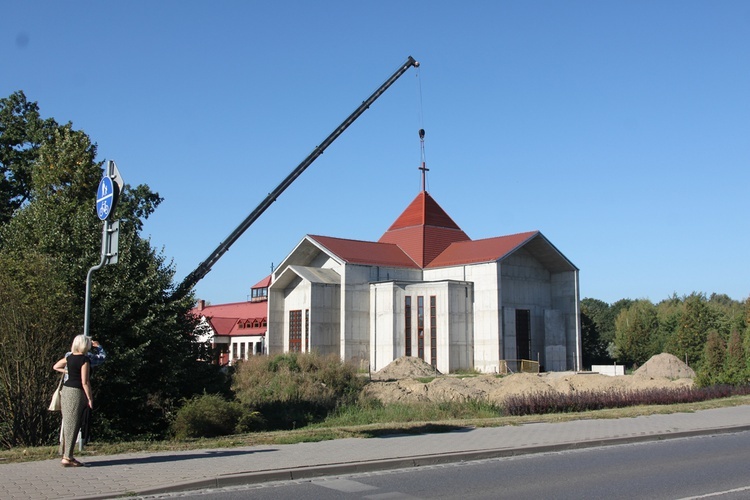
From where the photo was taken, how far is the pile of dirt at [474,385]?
31514 mm

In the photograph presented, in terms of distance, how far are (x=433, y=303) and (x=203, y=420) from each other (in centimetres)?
3153

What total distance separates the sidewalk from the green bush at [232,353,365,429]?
860cm

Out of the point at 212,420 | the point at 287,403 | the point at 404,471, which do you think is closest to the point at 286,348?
the point at 287,403

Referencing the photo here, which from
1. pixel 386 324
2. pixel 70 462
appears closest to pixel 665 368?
pixel 386 324

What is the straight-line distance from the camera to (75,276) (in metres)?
16.2

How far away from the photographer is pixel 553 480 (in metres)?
10.1

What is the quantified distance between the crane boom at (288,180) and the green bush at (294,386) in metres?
4.99

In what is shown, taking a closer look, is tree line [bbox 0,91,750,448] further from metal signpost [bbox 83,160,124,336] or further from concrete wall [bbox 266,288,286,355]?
concrete wall [bbox 266,288,286,355]

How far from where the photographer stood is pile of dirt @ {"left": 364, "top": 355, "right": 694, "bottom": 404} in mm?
31514

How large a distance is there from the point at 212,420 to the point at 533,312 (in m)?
36.6

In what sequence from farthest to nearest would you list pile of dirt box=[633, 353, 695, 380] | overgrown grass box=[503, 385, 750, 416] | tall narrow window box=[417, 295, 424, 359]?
1. pile of dirt box=[633, 353, 695, 380]
2. tall narrow window box=[417, 295, 424, 359]
3. overgrown grass box=[503, 385, 750, 416]

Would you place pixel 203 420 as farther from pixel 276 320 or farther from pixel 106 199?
pixel 276 320

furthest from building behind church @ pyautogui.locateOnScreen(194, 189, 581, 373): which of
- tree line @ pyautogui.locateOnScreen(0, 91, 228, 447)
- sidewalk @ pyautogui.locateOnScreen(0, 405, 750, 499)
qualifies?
sidewalk @ pyautogui.locateOnScreen(0, 405, 750, 499)

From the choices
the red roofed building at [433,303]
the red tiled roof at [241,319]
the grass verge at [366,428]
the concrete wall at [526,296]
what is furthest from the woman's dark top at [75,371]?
Answer: the red tiled roof at [241,319]
